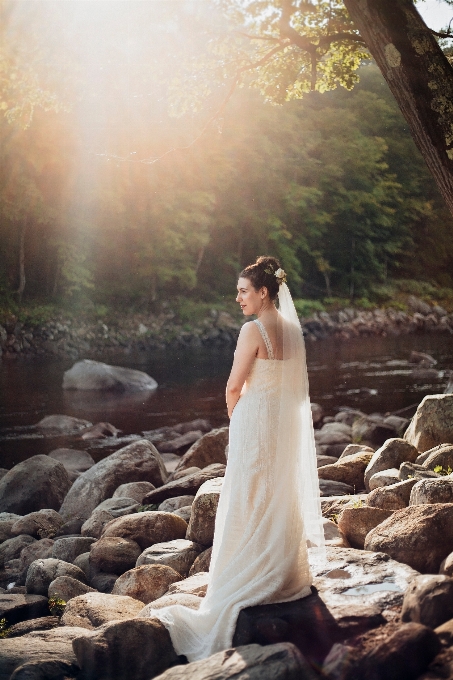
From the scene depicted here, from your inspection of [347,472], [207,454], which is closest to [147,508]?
[347,472]

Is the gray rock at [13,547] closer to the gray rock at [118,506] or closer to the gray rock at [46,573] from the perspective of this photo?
the gray rock at [118,506]

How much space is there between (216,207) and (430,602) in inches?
1510

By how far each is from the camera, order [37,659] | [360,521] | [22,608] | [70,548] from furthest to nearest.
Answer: [70,548], [22,608], [360,521], [37,659]

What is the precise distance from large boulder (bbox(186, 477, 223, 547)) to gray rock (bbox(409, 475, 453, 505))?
174 centimetres

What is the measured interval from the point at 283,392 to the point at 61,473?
6.23 metres

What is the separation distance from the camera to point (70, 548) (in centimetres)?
741

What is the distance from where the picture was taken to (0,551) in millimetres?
8062

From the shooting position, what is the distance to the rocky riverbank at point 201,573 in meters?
3.55

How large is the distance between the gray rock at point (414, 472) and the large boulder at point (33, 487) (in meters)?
5.32

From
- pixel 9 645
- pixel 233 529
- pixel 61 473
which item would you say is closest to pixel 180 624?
pixel 233 529

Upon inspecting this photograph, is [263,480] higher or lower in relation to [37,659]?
higher

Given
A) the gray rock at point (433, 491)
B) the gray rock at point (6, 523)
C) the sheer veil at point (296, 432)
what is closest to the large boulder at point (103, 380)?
the gray rock at point (6, 523)

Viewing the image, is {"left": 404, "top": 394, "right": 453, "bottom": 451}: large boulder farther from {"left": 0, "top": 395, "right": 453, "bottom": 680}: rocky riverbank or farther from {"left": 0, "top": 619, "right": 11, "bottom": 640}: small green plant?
{"left": 0, "top": 619, "right": 11, "bottom": 640}: small green plant

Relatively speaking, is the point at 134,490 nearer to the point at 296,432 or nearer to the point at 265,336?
the point at 296,432
